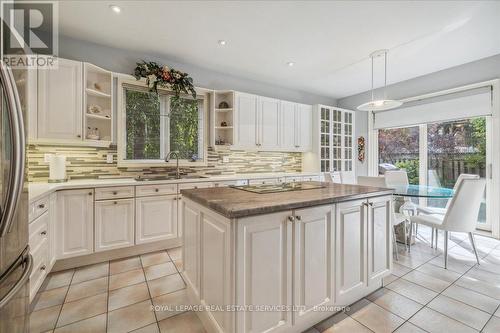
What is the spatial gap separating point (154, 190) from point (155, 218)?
0.35 meters

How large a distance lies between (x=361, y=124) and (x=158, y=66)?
14.4 ft

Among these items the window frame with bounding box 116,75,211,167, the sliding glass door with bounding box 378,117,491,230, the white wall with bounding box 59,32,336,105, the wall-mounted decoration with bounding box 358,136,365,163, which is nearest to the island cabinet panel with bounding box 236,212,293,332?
the window frame with bounding box 116,75,211,167

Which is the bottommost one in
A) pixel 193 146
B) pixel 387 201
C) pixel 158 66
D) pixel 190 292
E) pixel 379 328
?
pixel 379 328

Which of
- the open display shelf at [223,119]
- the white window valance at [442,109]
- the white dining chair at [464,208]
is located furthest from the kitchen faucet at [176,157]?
the white window valance at [442,109]

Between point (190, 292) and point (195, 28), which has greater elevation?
point (195, 28)

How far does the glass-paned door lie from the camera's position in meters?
3.50

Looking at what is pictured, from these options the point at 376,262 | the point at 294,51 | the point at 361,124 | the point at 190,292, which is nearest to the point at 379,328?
the point at 376,262

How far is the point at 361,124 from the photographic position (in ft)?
16.8

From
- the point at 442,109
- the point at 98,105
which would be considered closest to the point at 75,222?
the point at 98,105

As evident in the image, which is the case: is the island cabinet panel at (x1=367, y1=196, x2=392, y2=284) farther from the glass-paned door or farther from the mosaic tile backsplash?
the glass-paned door

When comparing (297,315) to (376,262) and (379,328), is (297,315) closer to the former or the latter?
(379,328)

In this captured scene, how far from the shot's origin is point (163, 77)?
10.2ft

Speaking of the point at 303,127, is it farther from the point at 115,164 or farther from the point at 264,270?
the point at 264,270

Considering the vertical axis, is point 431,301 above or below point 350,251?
below
